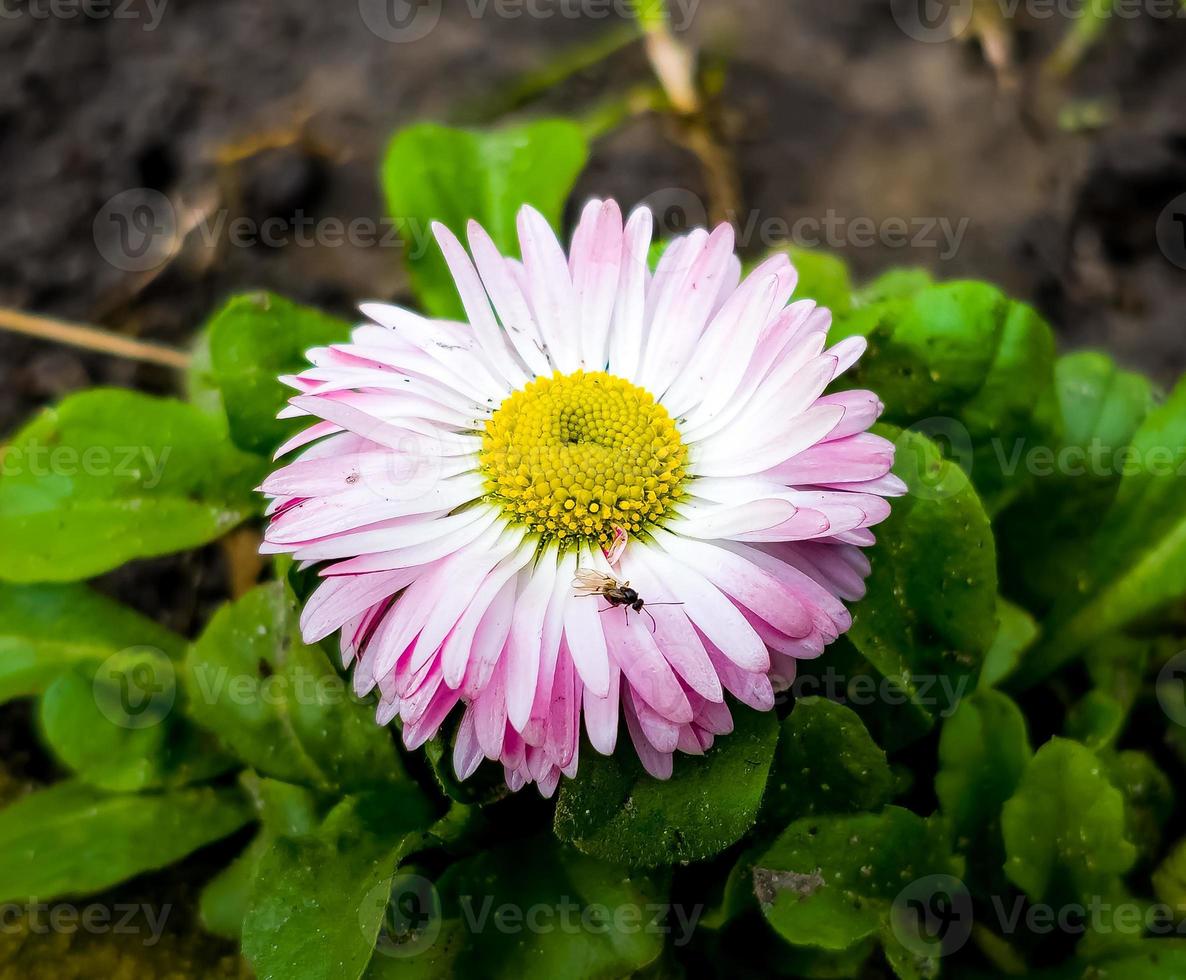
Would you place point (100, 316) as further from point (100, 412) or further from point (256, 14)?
point (256, 14)

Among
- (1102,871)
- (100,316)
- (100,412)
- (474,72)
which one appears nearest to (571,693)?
(1102,871)

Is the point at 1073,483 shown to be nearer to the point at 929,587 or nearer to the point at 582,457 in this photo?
the point at 929,587

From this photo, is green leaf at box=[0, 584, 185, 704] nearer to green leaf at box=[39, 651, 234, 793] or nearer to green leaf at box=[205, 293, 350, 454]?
green leaf at box=[39, 651, 234, 793]

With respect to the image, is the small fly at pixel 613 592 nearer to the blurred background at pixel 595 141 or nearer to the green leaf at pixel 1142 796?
the green leaf at pixel 1142 796

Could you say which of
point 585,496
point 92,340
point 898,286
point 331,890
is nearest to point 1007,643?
point 898,286

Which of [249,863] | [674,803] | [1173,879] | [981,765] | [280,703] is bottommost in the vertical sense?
[249,863]

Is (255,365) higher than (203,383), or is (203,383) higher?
(255,365)
